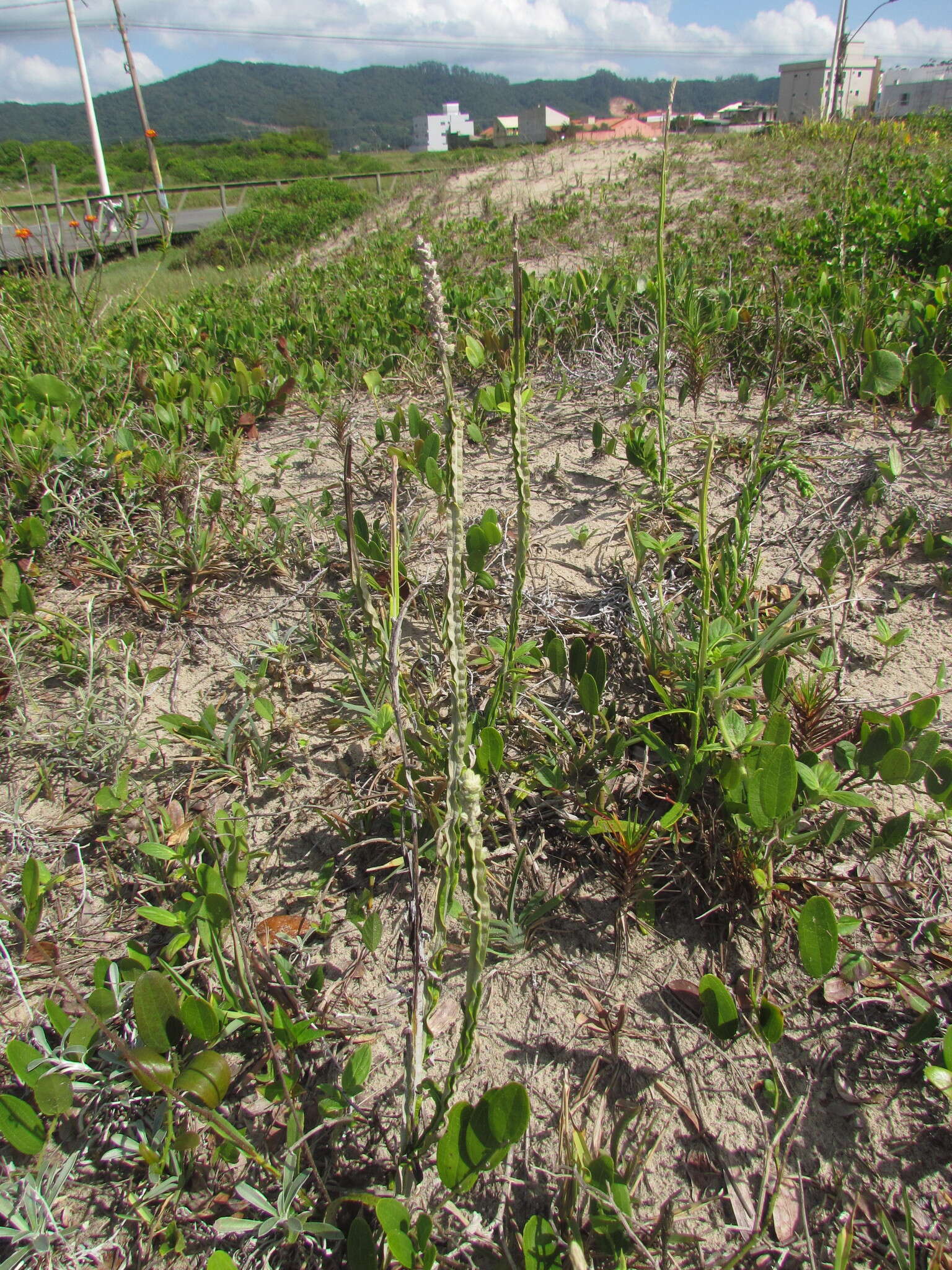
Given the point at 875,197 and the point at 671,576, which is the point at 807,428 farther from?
the point at 875,197

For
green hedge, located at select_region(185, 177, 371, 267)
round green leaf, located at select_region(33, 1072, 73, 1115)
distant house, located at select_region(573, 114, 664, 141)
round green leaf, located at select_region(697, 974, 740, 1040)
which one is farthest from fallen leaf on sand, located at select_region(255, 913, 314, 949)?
distant house, located at select_region(573, 114, 664, 141)

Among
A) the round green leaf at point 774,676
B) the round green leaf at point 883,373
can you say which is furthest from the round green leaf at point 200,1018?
the round green leaf at point 883,373

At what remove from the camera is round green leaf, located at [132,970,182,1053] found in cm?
121

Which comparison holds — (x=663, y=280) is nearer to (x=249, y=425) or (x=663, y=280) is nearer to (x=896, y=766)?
(x=896, y=766)

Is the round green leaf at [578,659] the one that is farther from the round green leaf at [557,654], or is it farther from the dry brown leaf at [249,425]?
the dry brown leaf at [249,425]

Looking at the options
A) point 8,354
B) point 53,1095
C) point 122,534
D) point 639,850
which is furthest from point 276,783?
point 8,354

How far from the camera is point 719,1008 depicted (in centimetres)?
122

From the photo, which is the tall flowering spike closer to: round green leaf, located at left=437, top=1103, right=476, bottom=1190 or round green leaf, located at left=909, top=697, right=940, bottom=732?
round green leaf, located at left=437, top=1103, right=476, bottom=1190

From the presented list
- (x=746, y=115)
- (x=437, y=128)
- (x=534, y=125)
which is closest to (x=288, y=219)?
(x=534, y=125)

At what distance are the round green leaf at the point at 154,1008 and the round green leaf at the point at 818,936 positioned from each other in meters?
1.05

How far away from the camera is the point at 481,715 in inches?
66.9

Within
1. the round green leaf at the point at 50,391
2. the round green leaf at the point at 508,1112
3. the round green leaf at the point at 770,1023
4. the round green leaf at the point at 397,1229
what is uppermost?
the round green leaf at the point at 50,391

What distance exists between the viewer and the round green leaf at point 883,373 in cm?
256

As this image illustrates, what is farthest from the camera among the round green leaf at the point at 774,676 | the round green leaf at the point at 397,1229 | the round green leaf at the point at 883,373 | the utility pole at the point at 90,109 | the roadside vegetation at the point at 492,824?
the utility pole at the point at 90,109
